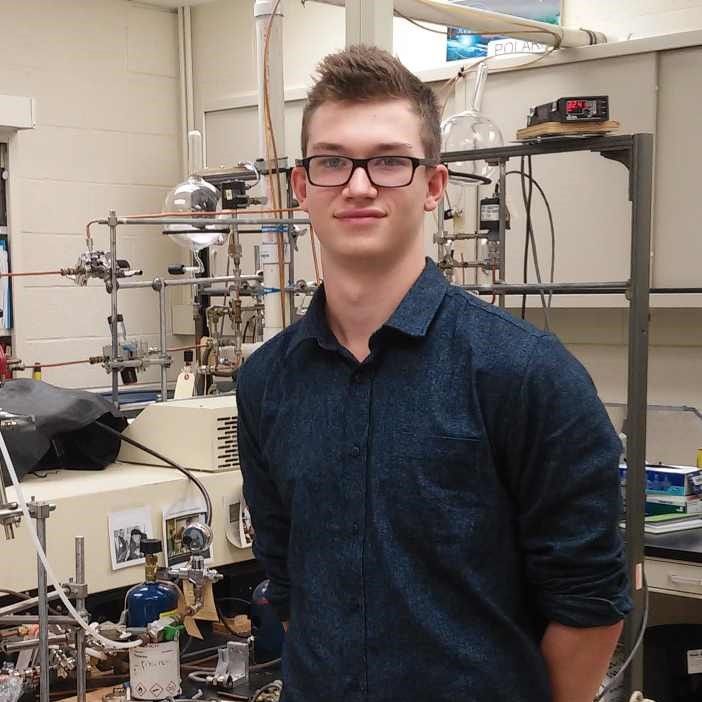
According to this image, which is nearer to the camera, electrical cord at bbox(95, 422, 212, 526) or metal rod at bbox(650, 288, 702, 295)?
electrical cord at bbox(95, 422, 212, 526)

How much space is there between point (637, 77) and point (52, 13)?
2.64 m

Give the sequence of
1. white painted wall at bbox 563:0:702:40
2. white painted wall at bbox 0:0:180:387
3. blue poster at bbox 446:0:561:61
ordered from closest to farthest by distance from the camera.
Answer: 1. white painted wall at bbox 563:0:702:40
2. blue poster at bbox 446:0:561:61
3. white painted wall at bbox 0:0:180:387

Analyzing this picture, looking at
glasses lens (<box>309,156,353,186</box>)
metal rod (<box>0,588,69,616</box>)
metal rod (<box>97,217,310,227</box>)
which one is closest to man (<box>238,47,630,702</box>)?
glasses lens (<box>309,156,353,186</box>)

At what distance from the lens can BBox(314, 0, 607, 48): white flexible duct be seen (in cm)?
315

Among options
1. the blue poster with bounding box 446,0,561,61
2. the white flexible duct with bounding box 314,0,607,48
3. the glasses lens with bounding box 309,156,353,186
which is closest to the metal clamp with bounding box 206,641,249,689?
the glasses lens with bounding box 309,156,353,186

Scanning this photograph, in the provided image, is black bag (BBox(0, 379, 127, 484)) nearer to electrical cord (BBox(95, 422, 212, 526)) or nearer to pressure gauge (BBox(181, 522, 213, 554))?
electrical cord (BBox(95, 422, 212, 526))

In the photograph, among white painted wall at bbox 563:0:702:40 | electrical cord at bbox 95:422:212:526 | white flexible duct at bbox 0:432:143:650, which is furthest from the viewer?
white painted wall at bbox 563:0:702:40

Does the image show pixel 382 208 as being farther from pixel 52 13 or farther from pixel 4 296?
pixel 52 13

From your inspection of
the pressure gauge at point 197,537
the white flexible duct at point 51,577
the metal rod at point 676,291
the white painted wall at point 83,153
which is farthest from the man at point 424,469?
the white painted wall at point 83,153

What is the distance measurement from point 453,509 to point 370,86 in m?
0.46

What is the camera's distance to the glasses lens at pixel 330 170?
3.52ft

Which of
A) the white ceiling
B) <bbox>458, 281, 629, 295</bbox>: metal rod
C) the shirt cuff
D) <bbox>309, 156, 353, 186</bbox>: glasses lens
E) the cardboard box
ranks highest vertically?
the white ceiling

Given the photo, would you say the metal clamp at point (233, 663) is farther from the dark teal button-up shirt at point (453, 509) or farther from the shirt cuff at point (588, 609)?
the shirt cuff at point (588, 609)

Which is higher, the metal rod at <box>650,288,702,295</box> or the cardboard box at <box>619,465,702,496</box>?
the metal rod at <box>650,288,702,295</box>
